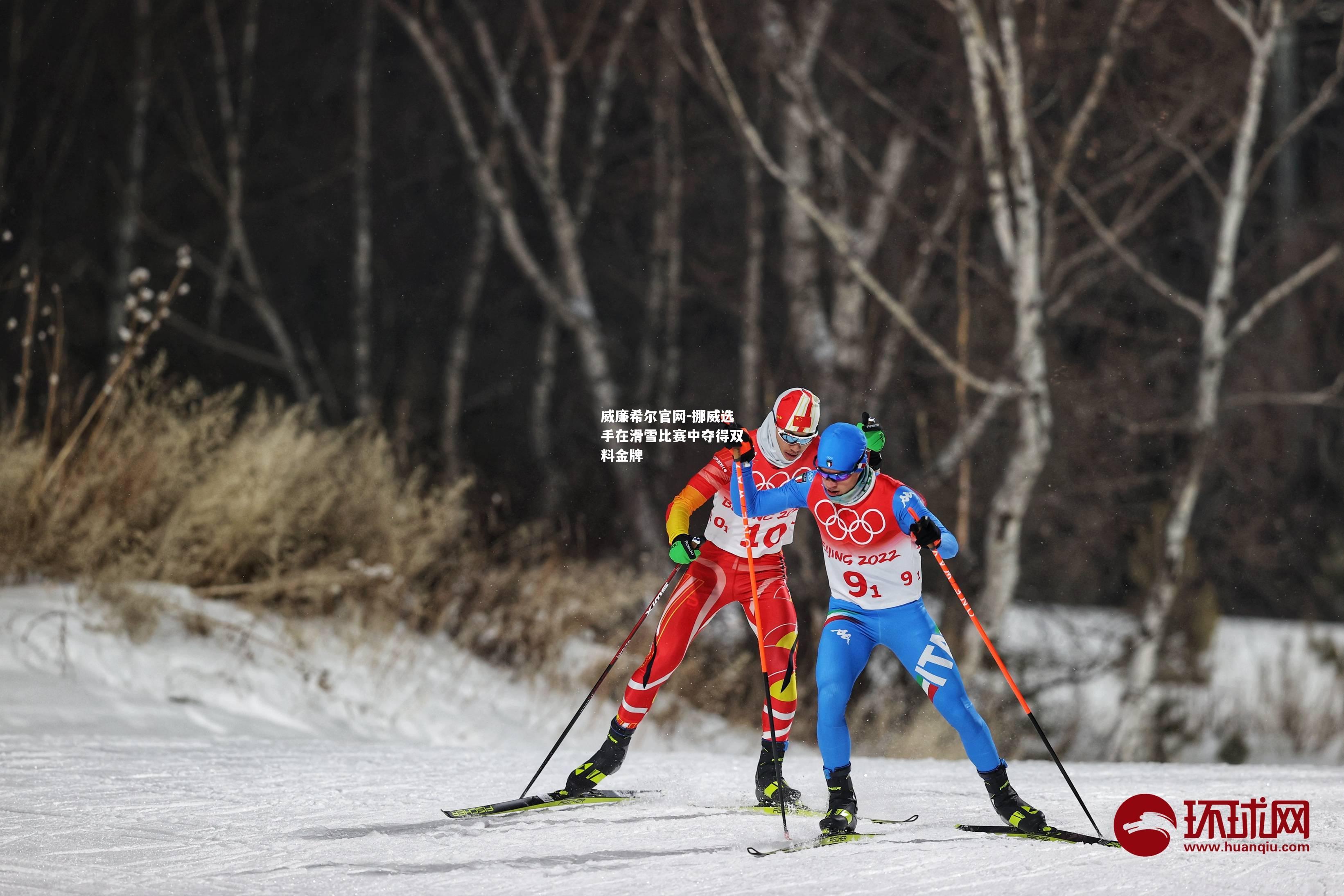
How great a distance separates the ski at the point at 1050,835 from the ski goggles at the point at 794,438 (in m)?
1.42

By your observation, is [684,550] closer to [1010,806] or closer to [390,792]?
[1010,806]

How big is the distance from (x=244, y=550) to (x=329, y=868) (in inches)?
156

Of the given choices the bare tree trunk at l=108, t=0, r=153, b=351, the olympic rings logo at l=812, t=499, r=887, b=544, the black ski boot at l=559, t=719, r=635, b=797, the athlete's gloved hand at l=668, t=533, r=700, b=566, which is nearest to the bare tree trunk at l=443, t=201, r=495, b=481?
the bare tree trunk at l=108, t=0, r=153, b=351

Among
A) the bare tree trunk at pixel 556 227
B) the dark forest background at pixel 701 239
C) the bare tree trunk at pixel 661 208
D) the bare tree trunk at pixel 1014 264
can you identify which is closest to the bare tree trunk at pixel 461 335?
the dark forest background at pixel 701 239

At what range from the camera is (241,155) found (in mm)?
14305

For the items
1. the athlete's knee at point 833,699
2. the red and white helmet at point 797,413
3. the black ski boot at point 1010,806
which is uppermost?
the red and white helmet at point 797,413

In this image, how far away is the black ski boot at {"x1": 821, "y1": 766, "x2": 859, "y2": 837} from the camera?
13.1 feet

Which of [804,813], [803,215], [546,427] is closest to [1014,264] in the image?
[803,215]

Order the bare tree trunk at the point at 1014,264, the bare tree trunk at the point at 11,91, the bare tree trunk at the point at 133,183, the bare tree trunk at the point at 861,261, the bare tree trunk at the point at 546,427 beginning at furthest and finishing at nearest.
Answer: the bare tree trunk at the point at 11,91, the bare tree trunk at the point at 133,183, the bare tree trunk at the point at 546,427, the bare tree trunk at the point at 861,261, the bare tree trunk at the point at 1014,264

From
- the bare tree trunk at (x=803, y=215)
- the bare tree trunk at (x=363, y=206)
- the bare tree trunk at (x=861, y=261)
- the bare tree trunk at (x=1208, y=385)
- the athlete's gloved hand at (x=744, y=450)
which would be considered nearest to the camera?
the athlete's gloved hand at (x=744, y=450)

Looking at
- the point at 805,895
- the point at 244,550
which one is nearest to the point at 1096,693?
the point at 244,550

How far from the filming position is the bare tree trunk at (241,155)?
42.7 ft

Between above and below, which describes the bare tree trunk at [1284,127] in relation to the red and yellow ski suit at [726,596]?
above

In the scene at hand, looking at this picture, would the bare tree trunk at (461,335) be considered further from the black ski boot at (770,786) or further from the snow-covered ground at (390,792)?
the black ski boot at (770,786)
